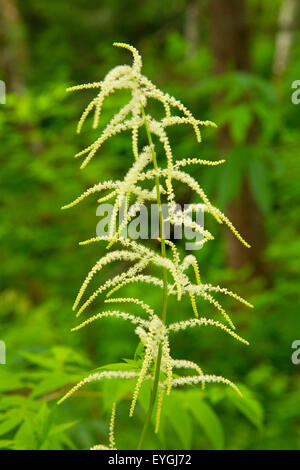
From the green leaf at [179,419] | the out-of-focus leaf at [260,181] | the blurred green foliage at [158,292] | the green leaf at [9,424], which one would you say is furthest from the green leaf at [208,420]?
the out-of-focus leaf at [260,181]

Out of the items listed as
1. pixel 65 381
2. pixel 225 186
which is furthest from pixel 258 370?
pixel 65 381

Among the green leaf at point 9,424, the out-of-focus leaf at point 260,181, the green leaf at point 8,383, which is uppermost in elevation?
the out-of-focus leaf at point 260,181

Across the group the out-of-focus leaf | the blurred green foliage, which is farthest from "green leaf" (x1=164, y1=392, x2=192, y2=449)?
the out-of-focus leaf

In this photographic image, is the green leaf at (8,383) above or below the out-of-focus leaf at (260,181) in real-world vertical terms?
below

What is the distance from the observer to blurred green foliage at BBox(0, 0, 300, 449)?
2279mm

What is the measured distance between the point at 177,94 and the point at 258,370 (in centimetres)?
273

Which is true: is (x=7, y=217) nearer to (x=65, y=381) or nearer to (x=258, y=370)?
(x=258, y=370)

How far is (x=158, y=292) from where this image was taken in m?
7.16

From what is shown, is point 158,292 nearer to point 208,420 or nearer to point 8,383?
point 208,420

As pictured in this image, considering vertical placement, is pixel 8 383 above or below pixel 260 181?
below

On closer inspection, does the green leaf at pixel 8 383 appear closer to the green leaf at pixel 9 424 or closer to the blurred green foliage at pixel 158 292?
the blurred green foliage at pixel 158 292

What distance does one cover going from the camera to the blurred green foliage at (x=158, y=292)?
2.28 metres

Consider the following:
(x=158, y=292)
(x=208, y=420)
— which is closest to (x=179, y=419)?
(x=208, y=420)

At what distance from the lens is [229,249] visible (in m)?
6.48
